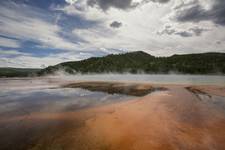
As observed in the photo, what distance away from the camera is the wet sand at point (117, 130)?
208 inches

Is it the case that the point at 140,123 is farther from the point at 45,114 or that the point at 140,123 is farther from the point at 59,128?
the point at 45,114

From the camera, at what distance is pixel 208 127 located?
682 centimetres

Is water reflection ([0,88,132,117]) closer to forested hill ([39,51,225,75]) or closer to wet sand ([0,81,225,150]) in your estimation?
wet sand ([0,81,225,150])

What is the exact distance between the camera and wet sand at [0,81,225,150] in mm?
5273

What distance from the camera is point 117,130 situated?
21.4ft

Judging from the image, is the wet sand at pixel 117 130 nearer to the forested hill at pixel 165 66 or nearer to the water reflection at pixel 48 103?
the water reflection at pixel 48 103

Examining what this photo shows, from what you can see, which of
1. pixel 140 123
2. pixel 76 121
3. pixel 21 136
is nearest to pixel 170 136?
pixel 140 123

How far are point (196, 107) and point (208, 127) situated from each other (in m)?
3.50

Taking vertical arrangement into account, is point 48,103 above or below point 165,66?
below

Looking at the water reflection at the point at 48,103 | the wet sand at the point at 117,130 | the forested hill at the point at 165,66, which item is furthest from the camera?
the forested hill at the point at 165,66

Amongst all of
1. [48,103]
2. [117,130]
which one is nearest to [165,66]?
[48,103]

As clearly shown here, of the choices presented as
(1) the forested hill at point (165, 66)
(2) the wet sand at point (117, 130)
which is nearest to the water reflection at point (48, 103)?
(2) the wet sand at point (117, 130)

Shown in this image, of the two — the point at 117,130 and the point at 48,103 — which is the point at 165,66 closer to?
Answer: the point at 48,103

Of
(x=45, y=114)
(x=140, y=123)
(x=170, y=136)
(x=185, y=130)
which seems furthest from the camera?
(x=45, y=114)
